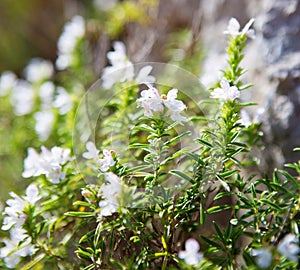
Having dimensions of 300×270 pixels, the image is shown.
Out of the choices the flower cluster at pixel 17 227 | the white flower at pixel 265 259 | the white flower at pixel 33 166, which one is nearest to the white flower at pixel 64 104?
the white flower at pixel 33 166

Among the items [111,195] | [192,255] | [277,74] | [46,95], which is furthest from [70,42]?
[192,255]

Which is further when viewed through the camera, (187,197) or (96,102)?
(96,102)

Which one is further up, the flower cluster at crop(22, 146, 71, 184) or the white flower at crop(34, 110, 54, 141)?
the white flower at crop(34, 110, 54, 141)

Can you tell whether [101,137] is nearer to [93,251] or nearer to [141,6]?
[93,251]

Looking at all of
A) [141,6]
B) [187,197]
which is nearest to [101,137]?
[187,197]

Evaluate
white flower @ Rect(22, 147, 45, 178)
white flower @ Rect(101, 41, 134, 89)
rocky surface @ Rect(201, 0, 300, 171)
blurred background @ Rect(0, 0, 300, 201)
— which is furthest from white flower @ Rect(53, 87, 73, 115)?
rocky surface @ Rect(201, 0, 300, 171)

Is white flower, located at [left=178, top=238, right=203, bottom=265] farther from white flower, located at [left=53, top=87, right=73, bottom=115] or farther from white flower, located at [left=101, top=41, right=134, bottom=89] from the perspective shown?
white flower, located at [left=53, top=87, right=73, bottom=115]
